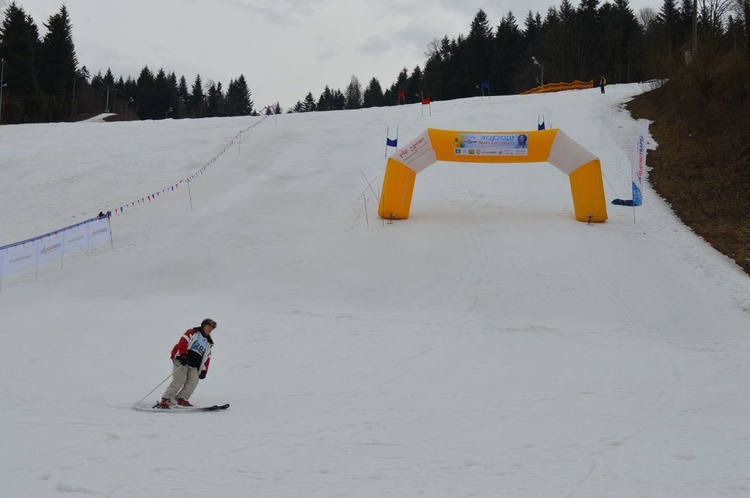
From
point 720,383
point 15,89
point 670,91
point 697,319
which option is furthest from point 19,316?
point 15,89

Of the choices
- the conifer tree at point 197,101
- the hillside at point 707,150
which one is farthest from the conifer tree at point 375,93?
the hillside at point 707,150

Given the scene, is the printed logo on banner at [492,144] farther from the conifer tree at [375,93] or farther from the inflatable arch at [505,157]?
the conifer tree at [375,93]

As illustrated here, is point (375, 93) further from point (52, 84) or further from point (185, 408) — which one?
point (185, 408)

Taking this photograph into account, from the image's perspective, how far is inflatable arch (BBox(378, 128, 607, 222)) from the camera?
17125mm

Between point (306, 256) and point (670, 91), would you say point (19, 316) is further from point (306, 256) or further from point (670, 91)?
point (670, 91)

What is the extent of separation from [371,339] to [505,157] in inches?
342

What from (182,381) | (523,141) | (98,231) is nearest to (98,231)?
(98,231)

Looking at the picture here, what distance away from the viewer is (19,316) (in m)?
12.2

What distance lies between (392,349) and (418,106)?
3013 centimetres

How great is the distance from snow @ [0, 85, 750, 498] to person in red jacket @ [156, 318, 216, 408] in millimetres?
512

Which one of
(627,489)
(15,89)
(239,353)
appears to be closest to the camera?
(627,489)

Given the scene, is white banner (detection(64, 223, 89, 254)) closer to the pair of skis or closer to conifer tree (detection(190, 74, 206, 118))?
the pair of skis

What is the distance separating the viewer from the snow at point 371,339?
19.1 feet

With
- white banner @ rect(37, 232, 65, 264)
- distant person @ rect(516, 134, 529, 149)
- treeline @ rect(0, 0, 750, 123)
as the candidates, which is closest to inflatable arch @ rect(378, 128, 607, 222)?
distant person @ rect(516, 134, 529, 149)
